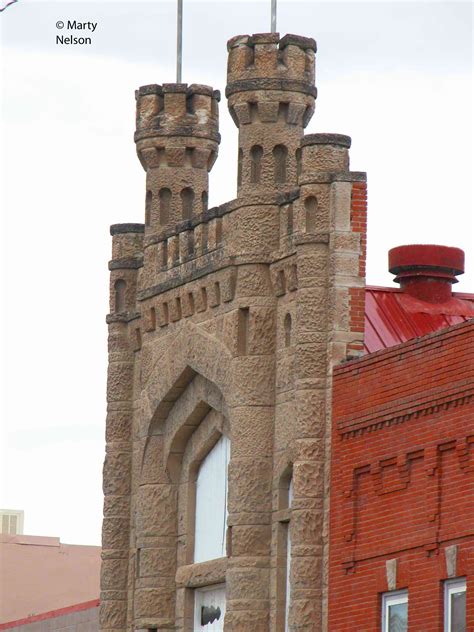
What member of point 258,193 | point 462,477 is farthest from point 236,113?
point 462,477

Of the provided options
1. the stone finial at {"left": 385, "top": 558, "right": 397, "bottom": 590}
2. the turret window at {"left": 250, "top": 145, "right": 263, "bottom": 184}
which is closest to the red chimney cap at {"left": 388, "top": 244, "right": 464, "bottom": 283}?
the turret window at {"left": 250, "top": 145, "right": 263, "bottom": 184}

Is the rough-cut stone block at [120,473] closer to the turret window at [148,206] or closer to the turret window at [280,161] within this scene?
the turret window at [148,206]

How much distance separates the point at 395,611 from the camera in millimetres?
28156

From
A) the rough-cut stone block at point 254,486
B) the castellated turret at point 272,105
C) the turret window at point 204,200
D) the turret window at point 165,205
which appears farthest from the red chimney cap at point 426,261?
the rough-cut stone block at point 254,486

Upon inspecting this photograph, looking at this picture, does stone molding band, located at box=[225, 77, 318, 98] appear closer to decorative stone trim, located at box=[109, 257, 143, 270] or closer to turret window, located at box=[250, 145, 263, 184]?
turret window, located at box=[250, 145, 263, 184]

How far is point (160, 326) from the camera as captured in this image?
3422 centimetres

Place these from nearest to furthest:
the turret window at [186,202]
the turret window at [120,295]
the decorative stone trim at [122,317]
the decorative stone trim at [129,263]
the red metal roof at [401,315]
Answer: the red metal roof at [401,315], the turret window at [186,202], the decorative stone trim at [122,317], the decorative stone trim at [129,263], the turret window at [120,295]

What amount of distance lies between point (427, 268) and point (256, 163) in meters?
3.16

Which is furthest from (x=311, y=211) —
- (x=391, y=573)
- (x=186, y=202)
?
(x=391, y=573)

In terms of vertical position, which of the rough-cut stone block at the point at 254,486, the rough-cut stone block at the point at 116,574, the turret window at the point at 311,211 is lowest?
the rough-cut stone block at the point at 116,574

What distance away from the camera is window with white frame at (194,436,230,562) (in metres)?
32.9

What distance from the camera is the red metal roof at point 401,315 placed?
3108 cm

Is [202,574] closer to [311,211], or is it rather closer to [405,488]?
[405,488]

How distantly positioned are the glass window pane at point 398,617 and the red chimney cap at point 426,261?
21.1 ft
